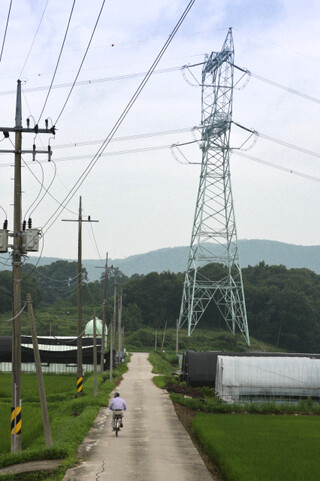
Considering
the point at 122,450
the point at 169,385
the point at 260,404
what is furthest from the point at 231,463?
the point at 169,385

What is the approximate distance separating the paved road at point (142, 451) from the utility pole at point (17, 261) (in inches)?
102

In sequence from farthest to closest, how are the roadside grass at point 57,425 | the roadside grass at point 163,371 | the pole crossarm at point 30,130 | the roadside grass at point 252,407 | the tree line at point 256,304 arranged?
the tree line at point 256,304, the roadside grass at point 163,371, the roadside grass at point 252,407, the pole crossarm at point 30,130, the roadside grass at point 57,425

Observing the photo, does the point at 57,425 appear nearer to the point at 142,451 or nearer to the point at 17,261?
the point at 142,451

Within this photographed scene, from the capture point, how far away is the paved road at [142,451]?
1981 cm

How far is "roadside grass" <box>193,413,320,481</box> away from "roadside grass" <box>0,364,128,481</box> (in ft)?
16.1

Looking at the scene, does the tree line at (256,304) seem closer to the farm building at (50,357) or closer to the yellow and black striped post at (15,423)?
the farm building at (50,357)

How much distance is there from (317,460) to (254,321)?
121 m

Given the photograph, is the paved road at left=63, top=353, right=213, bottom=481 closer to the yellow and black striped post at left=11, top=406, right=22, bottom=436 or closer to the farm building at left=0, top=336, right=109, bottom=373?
the yellow and black striped post at left=11, top=406, right=22, bottom=436

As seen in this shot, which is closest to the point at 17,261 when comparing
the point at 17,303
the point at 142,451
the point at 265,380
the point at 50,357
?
the point at 17,303

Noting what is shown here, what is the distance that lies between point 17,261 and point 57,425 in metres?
10.6

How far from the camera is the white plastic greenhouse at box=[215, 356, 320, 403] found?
43094 millimetres

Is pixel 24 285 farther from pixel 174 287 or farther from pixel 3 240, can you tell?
pixel 3 240

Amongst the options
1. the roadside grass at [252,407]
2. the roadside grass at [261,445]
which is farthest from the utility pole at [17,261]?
the roadside grass at [252,407]

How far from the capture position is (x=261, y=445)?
24.8 metres
